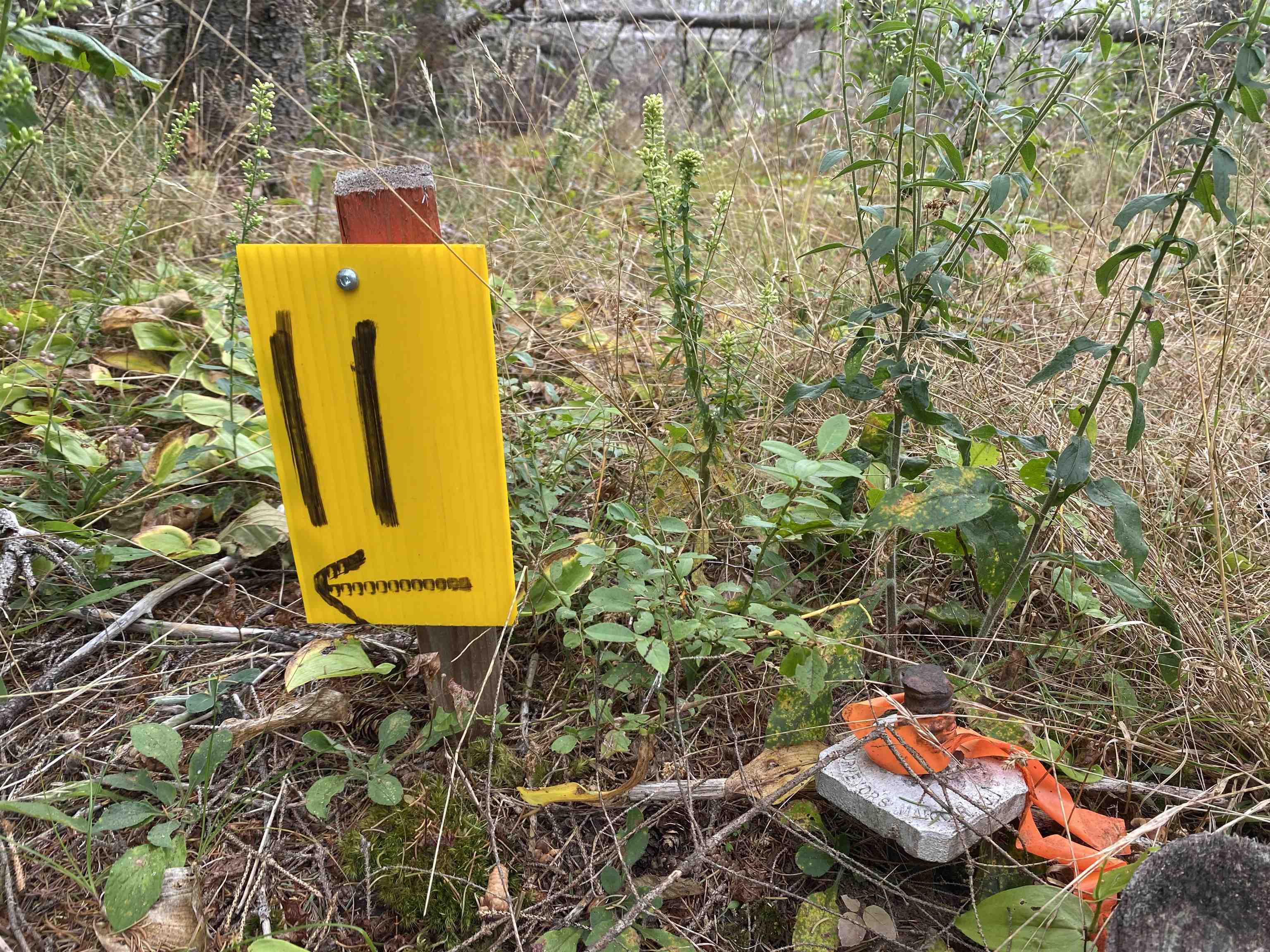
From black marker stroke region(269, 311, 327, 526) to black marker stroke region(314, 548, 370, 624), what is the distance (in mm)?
71

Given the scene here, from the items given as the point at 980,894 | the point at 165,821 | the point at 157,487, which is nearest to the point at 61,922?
the point at 165,821

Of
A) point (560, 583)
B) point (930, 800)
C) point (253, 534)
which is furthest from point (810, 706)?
point (253, 534)

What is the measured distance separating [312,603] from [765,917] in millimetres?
870

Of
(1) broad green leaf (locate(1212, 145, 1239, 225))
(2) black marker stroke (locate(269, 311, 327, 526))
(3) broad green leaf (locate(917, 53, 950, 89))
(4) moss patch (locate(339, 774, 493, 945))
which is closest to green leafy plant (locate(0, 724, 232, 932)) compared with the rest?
(4) moss patch (locate(339, 774, 493, 945))

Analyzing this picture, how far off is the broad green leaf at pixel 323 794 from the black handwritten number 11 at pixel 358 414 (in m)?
0.42

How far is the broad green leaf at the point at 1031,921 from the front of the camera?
1.04 meters

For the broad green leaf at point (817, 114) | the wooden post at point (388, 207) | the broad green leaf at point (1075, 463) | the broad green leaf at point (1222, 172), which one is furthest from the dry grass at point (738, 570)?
the broad green leaf at point (817, 114)

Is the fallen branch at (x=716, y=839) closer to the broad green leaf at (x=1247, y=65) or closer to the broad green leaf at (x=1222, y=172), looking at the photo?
the broad green leaf at (x=1222, y=172)

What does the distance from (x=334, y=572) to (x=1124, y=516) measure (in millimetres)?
1228

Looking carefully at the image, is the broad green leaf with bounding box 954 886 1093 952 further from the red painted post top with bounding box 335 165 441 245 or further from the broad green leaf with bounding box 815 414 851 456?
the red painted post top with bounding box 335 165 441 245

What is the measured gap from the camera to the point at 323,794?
4.24 ft

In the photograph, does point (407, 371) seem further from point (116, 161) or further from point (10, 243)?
point (116, 161)

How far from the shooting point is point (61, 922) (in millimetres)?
1159

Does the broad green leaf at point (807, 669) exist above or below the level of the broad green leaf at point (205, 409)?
below
